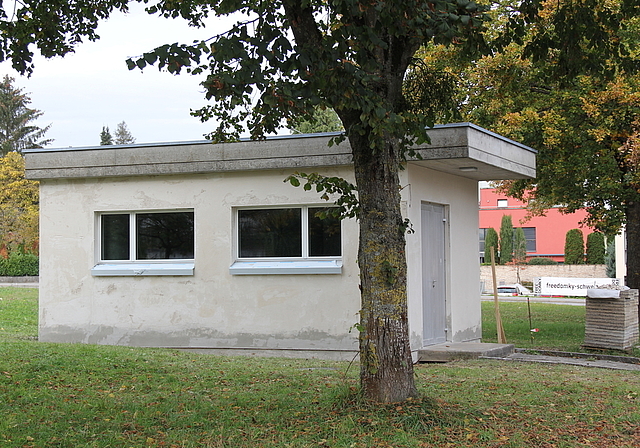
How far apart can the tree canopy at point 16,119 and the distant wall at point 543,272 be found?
4477 cm

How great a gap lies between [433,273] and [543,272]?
3485 centimetres

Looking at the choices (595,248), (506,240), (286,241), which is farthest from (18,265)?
(286,241)

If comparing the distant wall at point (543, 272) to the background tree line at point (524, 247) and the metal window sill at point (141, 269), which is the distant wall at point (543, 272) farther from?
the metal window sill at point (141, 269)

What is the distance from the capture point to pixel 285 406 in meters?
7.32

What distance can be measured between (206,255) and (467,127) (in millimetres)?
4877

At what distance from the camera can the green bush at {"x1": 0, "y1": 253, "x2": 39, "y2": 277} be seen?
1732 inches

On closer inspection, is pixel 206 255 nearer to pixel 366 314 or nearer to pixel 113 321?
pixel 113 321

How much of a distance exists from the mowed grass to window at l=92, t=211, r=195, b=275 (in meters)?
2.42

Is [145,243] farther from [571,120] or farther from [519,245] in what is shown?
[519,245]

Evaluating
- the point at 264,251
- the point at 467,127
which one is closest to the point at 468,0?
the point at 467,127

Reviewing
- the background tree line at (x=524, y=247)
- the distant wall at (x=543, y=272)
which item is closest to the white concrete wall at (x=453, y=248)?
the distant wall at (x=543, y=272)

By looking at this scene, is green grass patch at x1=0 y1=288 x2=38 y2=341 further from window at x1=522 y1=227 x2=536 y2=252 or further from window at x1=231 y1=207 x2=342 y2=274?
window at x1=522 y1=227 x2=536 y2=252

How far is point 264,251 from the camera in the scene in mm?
12297

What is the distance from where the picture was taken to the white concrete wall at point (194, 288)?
38.8ft
